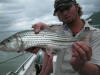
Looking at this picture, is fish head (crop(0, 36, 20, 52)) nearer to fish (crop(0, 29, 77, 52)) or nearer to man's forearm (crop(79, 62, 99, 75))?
fish (crop(0, 29, 77, 52))

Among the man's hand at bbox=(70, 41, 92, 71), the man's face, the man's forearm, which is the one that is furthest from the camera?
the man's face

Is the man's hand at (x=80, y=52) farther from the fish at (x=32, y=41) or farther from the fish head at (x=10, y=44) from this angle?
the fish head at (x=10, y=44)

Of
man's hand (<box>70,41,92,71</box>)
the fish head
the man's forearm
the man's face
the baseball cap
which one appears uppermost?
the baseball cap

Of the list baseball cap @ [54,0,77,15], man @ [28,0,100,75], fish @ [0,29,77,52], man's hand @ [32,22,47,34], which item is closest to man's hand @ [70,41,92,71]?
man @ [28,0,100,75]

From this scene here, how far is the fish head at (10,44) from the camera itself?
2.68 metres

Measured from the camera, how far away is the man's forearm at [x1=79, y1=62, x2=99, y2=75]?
2.67m

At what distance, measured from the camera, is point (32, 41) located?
2.68 metres

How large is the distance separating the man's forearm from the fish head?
1.15 m

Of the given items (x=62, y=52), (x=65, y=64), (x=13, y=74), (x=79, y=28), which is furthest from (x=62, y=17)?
(x=13, y=74)

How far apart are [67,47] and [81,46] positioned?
439mm

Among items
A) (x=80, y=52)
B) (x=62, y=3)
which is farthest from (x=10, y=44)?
(x=62, y=3)

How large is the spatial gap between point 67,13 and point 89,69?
111cm

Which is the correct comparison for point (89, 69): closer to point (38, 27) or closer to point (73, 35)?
point (73, 35)

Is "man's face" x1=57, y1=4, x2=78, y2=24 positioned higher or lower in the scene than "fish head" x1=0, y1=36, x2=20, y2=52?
higher
